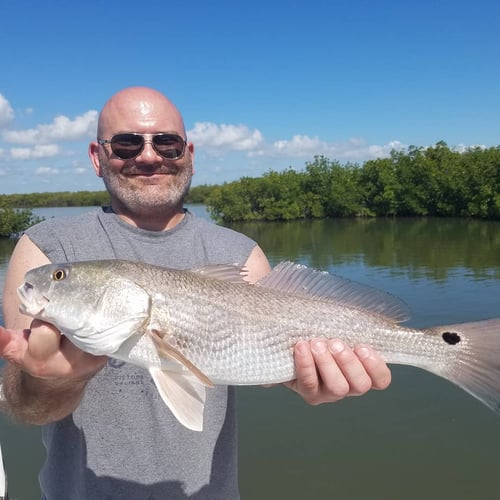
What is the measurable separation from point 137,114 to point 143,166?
0.38 meters

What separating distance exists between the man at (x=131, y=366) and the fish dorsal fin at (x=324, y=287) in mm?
313

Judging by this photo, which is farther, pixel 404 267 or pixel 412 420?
pixel 404 267

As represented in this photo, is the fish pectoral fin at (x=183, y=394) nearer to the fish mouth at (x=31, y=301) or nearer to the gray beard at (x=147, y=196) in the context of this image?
the fish mouth at (x=31, y=301)

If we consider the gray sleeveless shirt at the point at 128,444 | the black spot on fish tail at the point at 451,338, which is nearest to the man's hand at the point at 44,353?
the gray sleeveless shirt at the point at 128,444

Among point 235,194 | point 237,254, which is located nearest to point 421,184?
point 235,194

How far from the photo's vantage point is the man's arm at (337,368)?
8.43 feet

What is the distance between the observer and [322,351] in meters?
2.56

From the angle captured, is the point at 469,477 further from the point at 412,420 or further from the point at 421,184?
the point at 421,184

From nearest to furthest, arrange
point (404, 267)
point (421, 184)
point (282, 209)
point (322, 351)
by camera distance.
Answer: point (322, 351) → point (404, 267) → point (421, 184) → point (282, 209)

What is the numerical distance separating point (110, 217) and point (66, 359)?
1225 millimetres

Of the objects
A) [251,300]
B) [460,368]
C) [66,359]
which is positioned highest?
[251,300]

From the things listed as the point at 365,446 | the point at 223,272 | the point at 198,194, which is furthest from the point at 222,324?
the point at 198,194

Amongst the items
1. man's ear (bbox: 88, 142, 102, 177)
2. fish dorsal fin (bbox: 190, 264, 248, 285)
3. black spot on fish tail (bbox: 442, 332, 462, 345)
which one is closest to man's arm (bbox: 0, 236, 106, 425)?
fish dorsal fin (bbox: 190, 264, 248, 285)

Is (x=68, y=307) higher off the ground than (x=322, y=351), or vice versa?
(x=68, y=307)
